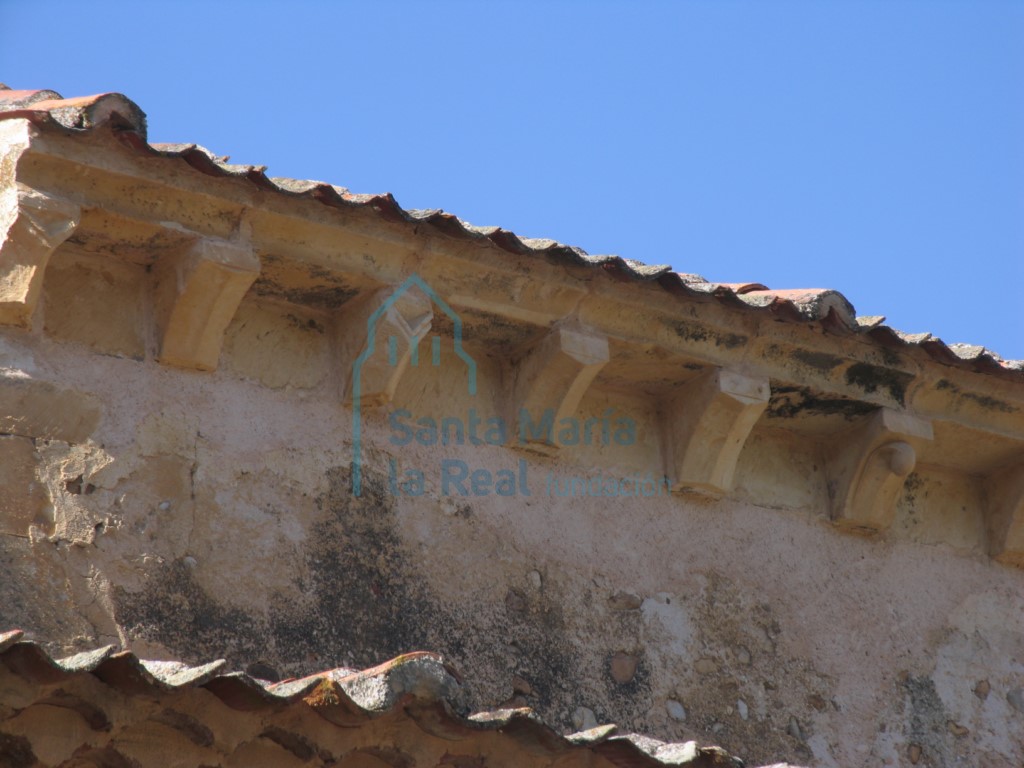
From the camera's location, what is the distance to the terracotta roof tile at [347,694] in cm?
359

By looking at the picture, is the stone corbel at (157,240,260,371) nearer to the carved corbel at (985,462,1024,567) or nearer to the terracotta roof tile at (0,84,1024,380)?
the terracotta roof tile at (0,84,1024,380)

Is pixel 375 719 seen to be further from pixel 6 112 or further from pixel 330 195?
pixel 6 112

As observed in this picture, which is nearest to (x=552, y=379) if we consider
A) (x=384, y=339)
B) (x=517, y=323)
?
(x=517, y=323)

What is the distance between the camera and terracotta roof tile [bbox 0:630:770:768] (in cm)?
359

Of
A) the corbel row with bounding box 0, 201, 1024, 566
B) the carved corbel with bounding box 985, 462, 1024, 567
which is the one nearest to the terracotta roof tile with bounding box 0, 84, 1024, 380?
the corbel row with bounding box 0, 201, 1024, 566

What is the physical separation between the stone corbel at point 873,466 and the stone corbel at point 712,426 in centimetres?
48

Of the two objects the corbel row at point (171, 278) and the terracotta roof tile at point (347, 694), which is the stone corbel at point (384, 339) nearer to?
the corbel row at point (171, 278)

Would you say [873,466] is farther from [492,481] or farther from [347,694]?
[347,694]

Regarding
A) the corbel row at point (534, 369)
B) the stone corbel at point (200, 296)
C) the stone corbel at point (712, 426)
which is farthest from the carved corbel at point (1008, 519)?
the stone corbel at point (200, 296)

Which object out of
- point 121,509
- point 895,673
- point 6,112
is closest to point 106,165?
point 6,112

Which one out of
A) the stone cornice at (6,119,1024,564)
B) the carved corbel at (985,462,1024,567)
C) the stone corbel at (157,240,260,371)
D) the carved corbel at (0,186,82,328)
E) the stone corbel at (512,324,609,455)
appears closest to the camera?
the carved corbel at (0,186,82,328)

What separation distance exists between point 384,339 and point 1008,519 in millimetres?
2724

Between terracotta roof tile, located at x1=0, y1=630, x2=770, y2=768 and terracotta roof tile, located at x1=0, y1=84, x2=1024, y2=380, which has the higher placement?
terracotta roof tile, located at x1=0, y1=84, x2=1024, y2=380

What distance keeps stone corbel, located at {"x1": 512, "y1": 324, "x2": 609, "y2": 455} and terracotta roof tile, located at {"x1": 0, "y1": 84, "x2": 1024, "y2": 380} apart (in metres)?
0.26
